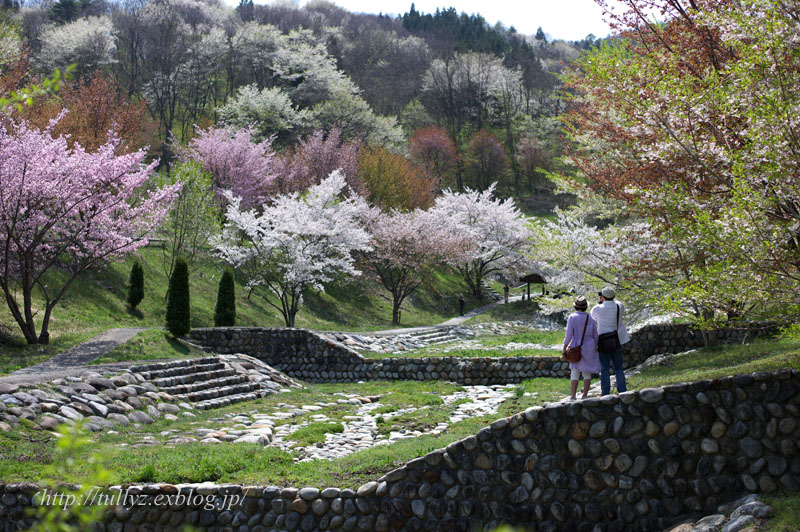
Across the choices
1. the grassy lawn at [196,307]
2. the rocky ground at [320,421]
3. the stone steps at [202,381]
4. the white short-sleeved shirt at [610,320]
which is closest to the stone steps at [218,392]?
the stone steps at [202,381]

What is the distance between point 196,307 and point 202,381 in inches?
367

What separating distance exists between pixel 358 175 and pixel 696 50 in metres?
29.1

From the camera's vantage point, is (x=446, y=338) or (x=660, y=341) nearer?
(x=660, y=341)

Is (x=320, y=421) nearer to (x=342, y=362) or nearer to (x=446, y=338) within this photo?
(x=342, y=362)

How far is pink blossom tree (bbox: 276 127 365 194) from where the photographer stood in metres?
37.2

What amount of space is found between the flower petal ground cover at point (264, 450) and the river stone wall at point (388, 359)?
2.66 metres

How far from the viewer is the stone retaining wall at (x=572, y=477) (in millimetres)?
6590

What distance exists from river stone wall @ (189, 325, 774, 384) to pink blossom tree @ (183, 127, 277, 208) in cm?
1611

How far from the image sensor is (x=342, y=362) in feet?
60.7

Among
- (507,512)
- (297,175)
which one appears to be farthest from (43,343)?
(297,175)

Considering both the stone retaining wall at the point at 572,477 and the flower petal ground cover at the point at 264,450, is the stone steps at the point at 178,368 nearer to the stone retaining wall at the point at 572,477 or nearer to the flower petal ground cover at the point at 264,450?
the flower petal ground cover at the point at 264,450

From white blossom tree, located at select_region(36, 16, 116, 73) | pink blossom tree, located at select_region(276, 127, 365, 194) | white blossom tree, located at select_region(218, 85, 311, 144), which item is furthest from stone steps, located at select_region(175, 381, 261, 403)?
white blossom tree, located at select_region(36, 16, 116, 73)

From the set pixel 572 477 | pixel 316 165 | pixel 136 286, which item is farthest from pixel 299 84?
pixel 572 477

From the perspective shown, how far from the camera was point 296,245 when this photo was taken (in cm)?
2347
